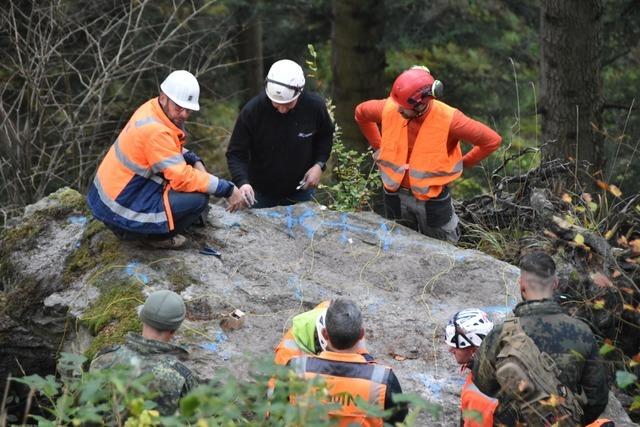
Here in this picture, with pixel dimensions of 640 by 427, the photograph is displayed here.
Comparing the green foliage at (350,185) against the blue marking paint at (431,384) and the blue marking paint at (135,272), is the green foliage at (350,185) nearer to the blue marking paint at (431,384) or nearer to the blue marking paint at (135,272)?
the blue marking paint at (135,272)

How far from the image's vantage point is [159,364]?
559 cm

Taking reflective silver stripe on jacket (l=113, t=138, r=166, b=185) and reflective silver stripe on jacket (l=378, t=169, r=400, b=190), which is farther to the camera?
reflective silver stripe on jacket (l=378, t=169, r=400, b=190)

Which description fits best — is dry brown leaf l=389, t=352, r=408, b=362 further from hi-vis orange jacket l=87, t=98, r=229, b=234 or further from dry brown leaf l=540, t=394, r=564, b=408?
dry brown leaf l=540, t=394, r=564, b=408

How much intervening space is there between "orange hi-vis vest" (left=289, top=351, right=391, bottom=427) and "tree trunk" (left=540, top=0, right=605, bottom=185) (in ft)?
18.7

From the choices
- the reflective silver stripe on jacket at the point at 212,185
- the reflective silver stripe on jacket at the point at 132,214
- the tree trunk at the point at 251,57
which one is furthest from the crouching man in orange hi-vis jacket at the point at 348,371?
the tree trunk at the point at 251,57

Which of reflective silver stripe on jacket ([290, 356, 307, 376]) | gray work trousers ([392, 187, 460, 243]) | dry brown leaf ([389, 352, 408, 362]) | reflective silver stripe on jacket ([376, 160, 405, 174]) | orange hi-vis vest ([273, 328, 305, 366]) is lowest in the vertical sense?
dry brown leaf ([389, 352, 408, 362])

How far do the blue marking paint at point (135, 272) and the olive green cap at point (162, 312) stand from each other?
193 centimetres

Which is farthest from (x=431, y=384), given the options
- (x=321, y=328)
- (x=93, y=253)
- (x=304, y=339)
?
(x=93, y=253)

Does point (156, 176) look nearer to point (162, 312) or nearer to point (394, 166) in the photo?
point (394, 166)

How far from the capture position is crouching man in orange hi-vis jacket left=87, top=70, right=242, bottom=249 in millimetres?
7547

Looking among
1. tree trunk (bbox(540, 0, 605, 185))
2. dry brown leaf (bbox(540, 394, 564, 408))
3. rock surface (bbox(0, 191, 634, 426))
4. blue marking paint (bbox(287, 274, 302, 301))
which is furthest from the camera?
tree trunk (bbox(540, 0, 605, 185))

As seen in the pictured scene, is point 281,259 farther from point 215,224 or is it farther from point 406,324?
point 406,324

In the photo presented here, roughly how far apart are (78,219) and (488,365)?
4530 millimetres

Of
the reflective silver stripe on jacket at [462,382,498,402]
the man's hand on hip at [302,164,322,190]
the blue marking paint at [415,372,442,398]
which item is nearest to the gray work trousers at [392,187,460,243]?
the man's hand on hip at [302,164,322,190]
